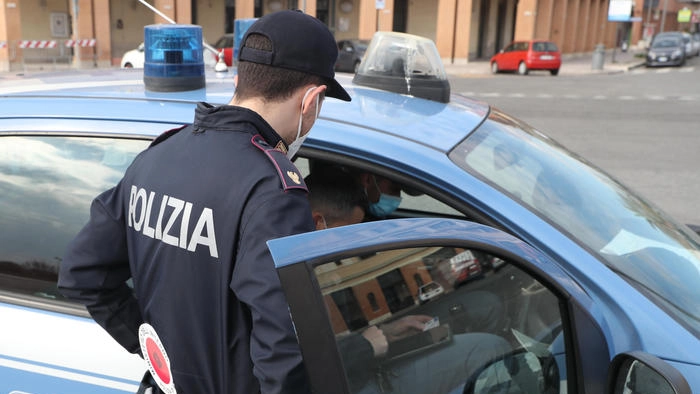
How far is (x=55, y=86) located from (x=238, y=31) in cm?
125

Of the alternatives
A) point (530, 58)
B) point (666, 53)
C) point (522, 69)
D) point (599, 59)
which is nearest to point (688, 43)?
point (666, 53)

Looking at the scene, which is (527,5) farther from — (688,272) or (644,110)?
(688,272)

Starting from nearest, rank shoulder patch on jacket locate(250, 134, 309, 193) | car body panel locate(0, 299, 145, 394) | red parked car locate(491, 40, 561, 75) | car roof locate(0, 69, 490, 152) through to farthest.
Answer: shoulder patch on jacket locate(250, 134, 309, 193)
car body panel locate(0, 299, 145, 394)
car roof locate(0, 69, 490, 152)
red parked car locate(491, 40, 561, 75)

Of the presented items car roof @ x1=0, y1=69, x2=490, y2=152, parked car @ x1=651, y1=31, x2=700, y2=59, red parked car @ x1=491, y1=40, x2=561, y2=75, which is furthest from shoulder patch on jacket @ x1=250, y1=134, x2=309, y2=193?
parked car @ x1=651, y1=31, x2=700, y2=59

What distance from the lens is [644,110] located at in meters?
14.4

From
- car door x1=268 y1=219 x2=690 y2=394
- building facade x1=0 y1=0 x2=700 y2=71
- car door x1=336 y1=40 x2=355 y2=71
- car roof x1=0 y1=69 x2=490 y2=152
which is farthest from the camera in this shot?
building facade x1=0 y1=0 x2=700 y2=71

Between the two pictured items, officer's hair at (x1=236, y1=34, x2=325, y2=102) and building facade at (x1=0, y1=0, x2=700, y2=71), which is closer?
officer's hair at (x1=236, y1=34, x2=325, y2=102)

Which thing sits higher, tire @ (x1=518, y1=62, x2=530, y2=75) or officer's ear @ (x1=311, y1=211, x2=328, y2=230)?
officer's ear @ (x1=311, y1=211, x2=328, y2=230)

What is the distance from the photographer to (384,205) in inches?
105

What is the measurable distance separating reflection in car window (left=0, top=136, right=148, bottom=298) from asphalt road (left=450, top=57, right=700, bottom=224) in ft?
12.4

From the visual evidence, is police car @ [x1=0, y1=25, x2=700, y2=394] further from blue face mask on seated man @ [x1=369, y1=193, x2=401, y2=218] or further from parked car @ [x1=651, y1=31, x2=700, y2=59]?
parked car @ [x1=651, y1=31, x2=700, y2=59]

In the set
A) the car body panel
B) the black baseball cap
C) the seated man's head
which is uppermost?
the black baseball cap

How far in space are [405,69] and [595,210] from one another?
899 millimetres

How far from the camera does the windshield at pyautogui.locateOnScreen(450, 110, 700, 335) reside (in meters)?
1.82
